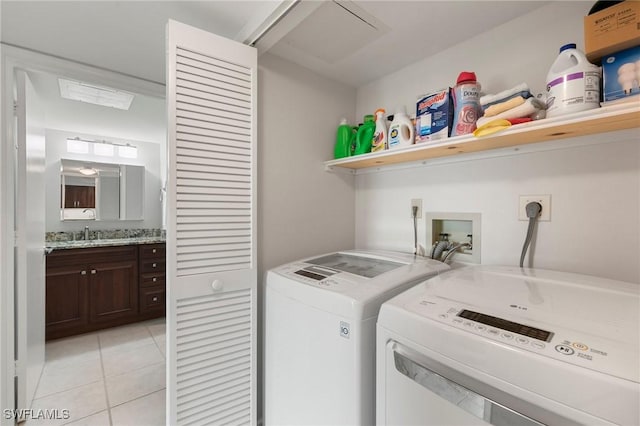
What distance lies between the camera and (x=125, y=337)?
2.89 metres

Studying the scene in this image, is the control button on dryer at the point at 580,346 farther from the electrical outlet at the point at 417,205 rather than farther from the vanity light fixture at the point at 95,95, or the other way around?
the vanity light fixture at the point at 95,95

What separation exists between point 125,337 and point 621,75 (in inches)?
156

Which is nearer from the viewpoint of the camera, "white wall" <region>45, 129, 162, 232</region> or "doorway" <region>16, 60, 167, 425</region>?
"doorway" <region>16, 60, 167, 425</region>

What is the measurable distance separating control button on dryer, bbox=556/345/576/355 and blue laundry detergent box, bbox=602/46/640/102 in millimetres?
763

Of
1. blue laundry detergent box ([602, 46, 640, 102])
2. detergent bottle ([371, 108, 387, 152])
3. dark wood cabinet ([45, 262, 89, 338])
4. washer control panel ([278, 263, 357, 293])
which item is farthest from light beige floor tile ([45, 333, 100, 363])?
blue laundry detergent box ([602, 46, 640, 102])

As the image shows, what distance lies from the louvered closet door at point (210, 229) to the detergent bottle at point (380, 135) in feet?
2.20

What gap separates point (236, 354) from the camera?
1371mm

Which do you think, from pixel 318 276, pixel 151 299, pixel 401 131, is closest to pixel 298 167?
pixel 401 131

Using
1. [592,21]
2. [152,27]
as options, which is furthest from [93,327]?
[592,21]

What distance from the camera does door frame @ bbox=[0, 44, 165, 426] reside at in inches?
56.7

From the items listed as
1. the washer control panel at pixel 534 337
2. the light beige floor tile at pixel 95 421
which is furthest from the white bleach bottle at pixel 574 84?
the light beige floor tile at pixel 95 421

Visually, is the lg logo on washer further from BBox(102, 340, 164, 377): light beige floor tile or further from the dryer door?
BBox(102, 340, 164, 377): light beige floor tile

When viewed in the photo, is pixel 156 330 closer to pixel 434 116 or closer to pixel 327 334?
pixel 327 334

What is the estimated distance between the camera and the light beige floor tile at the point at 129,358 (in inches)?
90.4
